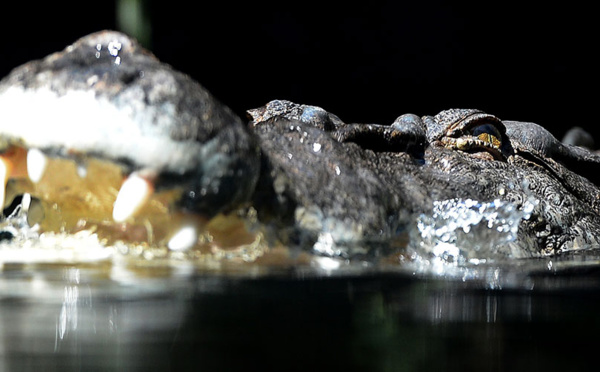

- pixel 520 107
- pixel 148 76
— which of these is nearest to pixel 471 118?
pixel 148 76

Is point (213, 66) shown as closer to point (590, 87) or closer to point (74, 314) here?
point (590, 87)

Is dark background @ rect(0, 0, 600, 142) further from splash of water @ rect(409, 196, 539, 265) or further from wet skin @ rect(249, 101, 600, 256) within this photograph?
splash of water @ rect(409, 196, 539, 265)

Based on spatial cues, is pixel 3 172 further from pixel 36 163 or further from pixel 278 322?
pixel 278 322

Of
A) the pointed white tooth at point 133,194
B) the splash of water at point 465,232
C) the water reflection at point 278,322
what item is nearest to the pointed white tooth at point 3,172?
the water reflection at point 278,322

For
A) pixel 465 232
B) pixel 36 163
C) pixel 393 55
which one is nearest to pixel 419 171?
pixel 465 232

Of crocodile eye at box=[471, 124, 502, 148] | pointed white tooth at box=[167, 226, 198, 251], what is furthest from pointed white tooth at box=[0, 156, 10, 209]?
crocodile eye at box=[471, 124, 502, 148]

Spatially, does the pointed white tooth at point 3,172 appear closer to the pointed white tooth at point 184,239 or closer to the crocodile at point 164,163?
the crocodile at point 164,163
